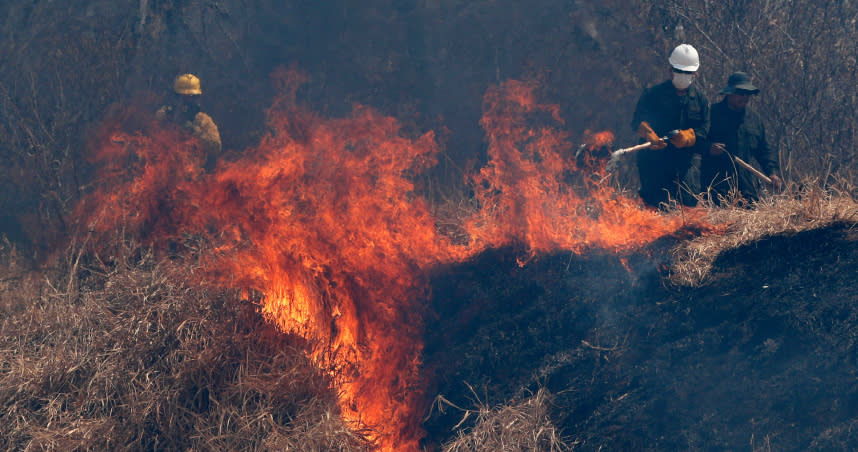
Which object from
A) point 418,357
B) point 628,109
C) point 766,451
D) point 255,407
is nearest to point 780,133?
point 628,109

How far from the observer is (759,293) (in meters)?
4.16

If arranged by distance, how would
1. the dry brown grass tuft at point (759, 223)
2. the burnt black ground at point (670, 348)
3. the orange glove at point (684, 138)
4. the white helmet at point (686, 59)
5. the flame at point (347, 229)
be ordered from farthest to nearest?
the white helmet at point (686, 59) → the orange glove at point (684, 138) → the flame at point (347, 229) → the dry brown grass tuft at point (759, 223) → the burnt black ground at point (670, 348)

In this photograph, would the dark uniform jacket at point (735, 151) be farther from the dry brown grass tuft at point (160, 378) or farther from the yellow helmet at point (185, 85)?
the yellow helmet at point (185, 85)

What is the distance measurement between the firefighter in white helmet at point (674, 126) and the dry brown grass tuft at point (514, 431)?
251cm

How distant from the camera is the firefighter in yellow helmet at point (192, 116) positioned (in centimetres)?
767

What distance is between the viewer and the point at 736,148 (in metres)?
5.62

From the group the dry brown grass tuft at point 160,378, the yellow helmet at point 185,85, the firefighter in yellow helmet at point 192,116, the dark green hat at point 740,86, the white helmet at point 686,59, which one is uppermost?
the white helmet at point 686,59

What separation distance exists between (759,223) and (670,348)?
124 centimetres

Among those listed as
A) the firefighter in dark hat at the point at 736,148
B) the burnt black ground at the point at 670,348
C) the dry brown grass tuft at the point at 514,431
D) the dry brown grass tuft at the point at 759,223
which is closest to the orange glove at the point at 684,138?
the firefighter in dark hat at the point at 736,148

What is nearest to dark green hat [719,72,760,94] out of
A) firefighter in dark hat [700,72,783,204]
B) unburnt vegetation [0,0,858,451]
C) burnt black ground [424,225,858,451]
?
firefighter in dark hat [700,72,783,204]

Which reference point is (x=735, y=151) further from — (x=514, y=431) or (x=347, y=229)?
(x=347, y=229)

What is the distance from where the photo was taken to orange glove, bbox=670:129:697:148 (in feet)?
17.6

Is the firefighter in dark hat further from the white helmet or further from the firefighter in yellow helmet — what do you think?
the firefighter in yellow helmet

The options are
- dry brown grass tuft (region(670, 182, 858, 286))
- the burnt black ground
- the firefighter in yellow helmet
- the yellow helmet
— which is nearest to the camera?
the burnt black ground
